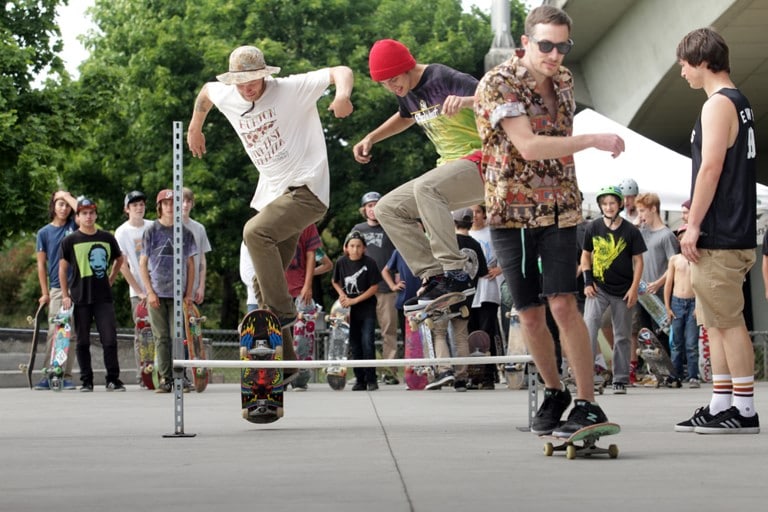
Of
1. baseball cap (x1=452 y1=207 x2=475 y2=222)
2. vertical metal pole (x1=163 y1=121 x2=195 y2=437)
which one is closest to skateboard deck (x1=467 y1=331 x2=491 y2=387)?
baseball cap (x1=452 y1=207 x2=475 y2=222)

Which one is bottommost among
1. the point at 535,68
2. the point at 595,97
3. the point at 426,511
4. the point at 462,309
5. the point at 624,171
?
the point at 426,511

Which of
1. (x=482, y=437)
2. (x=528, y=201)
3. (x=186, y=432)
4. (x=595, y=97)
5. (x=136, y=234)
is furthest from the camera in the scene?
(x=595, y=97)

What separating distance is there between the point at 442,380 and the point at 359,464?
829 centimetres

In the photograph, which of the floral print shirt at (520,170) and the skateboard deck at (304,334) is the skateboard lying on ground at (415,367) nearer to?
the skateboard deck at (304,334)

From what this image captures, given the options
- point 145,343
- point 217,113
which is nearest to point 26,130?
point 217,113

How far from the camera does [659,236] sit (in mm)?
15203

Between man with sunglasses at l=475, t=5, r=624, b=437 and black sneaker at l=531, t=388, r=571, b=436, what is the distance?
11.6 inches

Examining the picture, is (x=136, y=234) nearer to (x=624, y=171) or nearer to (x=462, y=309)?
(x=462, y=309)

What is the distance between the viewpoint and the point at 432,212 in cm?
809

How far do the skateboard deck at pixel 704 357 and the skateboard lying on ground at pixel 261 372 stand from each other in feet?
24.8

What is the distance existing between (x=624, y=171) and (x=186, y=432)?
34.2 feet

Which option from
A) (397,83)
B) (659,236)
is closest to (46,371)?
(659,236)

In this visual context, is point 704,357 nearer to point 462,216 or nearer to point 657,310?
point 657,310

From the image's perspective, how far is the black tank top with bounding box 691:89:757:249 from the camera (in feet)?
25.6
